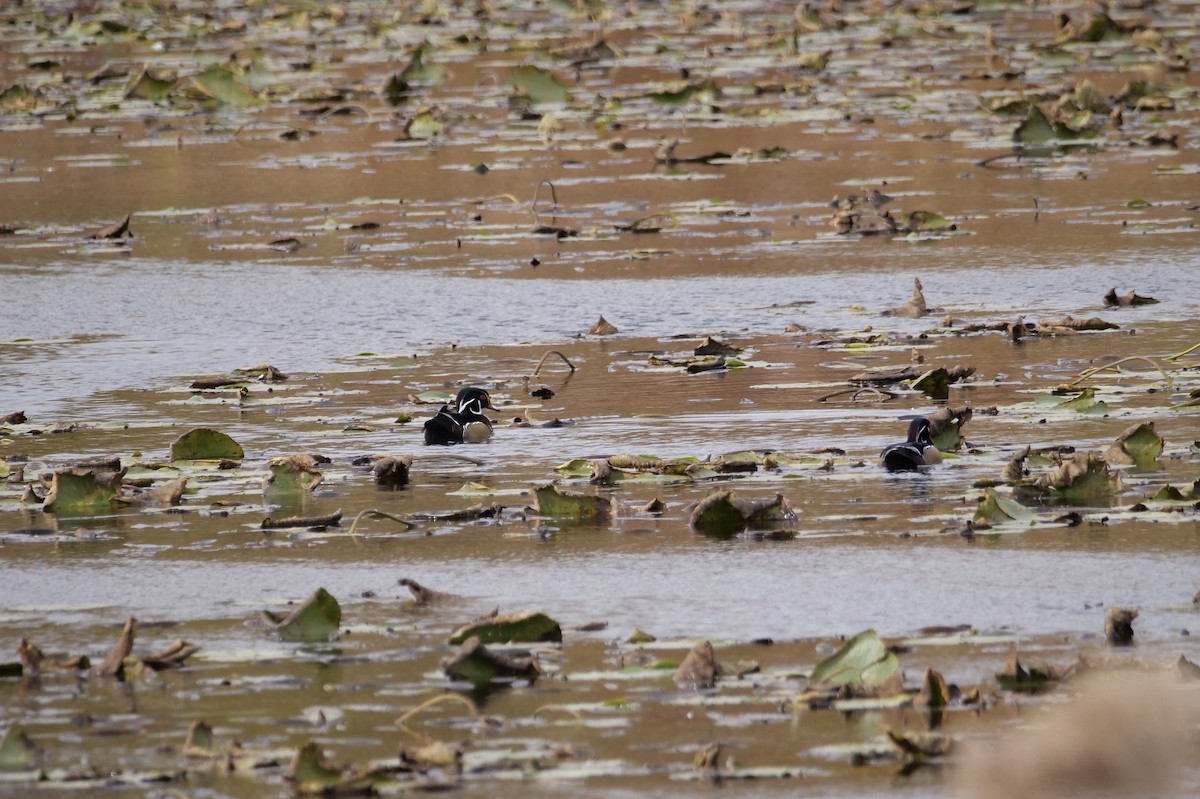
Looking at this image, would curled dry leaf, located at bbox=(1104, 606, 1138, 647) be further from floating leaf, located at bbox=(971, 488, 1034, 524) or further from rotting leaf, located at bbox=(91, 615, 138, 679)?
rotting leaf, located at bbox=(91, 615, 138, 679)

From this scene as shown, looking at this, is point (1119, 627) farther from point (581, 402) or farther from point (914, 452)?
point (581, 402)

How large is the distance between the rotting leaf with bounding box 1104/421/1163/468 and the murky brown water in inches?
3.4

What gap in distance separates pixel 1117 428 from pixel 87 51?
729 inches

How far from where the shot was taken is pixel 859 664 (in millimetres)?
4512

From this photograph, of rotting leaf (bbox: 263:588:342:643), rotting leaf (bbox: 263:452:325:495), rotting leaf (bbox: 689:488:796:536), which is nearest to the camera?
rotting leaf (bbox: 263:588:342:643)

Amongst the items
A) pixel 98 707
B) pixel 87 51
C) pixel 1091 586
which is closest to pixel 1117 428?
pixel 1091 586

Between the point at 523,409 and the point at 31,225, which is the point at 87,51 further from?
the point at 523,409

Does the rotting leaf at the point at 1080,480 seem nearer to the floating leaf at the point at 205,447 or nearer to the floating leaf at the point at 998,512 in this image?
the floating leaf at the point at 998,512

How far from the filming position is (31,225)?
12.6 meters

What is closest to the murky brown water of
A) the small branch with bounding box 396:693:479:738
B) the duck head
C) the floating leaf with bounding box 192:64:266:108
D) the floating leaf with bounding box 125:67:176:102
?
the small branch with bounding box 396:693:479:738

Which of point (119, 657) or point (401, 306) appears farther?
point (401, 306)

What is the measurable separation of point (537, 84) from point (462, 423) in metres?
10.1

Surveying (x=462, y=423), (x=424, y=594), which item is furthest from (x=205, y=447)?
(x=424, y=594)

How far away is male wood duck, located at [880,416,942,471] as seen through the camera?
6.45 meters
